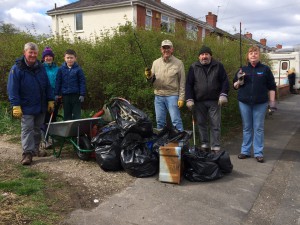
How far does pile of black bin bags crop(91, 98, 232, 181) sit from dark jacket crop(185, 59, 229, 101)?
2.61 ft

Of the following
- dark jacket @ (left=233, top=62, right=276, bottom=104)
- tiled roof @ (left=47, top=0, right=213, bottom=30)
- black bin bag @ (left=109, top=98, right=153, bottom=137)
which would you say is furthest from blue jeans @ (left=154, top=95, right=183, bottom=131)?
tiled roof @ (left=47, top=0, right=213, bottom=30)

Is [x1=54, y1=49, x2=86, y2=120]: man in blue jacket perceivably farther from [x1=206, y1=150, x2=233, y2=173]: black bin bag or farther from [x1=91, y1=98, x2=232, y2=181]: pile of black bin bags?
[x1=206, y1=150, x2=233, y2=173]: black bin bag

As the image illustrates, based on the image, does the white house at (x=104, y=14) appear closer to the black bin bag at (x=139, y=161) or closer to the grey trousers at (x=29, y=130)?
the grey trousers at (x=29, y=130)

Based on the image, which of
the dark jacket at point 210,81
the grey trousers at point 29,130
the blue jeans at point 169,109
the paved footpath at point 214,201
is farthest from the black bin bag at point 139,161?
the grey trousers at point 29,130

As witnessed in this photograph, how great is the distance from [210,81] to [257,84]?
0.81 metres

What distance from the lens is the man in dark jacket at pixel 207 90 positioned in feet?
18.4

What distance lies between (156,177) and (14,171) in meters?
2.12

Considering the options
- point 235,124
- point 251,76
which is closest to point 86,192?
point 251,76

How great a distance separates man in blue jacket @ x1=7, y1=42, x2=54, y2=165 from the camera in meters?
5.25

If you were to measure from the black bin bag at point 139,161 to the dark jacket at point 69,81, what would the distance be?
1.66m

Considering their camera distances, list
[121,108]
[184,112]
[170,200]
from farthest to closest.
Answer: [184,112] → [121,108] → [170,200]

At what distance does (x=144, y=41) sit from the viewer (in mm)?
8000

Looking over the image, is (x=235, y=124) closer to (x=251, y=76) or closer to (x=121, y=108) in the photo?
(x=251, y=76)

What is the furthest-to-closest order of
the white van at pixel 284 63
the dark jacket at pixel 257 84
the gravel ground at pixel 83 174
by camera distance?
the white van at pixel 284 63 < the dark jacket at pixel 257 84 < the gravel ground at pixel 83 174
